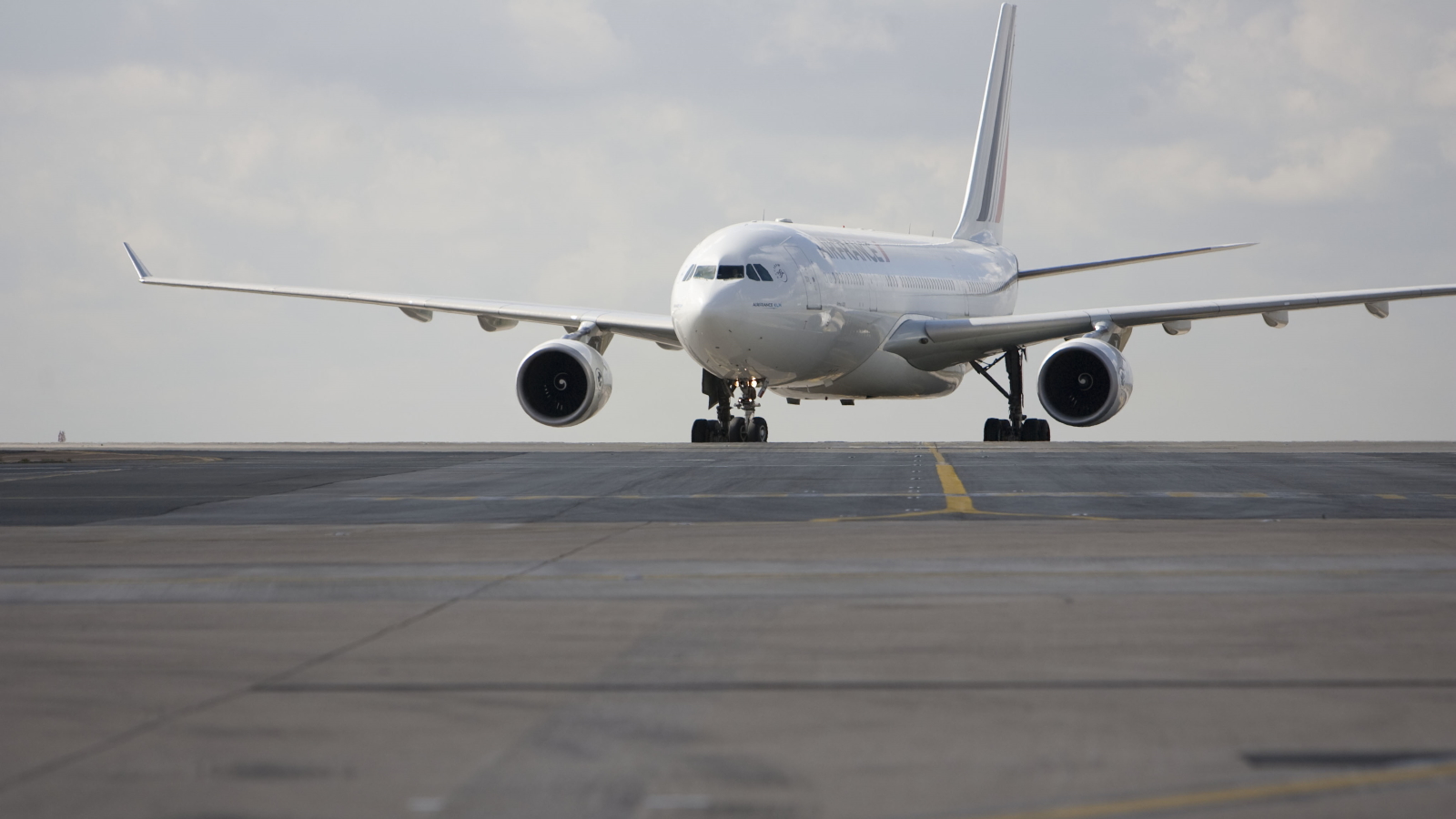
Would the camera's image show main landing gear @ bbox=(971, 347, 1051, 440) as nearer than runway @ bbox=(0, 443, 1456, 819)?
No

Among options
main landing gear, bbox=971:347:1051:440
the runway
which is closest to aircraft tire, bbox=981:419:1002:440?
main landing gear, bbox=971:347:1051:440

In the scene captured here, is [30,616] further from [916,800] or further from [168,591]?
[916,800]

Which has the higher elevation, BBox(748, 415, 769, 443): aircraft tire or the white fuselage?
the white fuselage

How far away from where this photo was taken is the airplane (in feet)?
89.1

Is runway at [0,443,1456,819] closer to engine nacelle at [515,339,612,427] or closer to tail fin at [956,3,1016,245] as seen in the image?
engine nacelle at [515,339,612,427]

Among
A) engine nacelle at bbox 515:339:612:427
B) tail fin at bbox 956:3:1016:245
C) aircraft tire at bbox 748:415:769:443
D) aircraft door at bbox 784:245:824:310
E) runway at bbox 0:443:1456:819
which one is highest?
tail fin at bbox 956:3:1016:245

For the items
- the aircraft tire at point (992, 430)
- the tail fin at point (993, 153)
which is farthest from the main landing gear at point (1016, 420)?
the tail fin at point (993, 153)

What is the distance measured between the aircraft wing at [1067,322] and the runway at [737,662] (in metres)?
15.9

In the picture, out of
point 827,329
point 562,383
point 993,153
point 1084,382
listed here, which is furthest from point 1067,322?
point 993,153

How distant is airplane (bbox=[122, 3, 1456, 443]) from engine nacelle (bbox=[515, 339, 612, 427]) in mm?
24

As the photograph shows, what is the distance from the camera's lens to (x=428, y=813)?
4.05m

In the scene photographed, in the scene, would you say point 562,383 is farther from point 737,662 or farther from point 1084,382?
point 737,662

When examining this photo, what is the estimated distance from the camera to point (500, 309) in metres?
31.2

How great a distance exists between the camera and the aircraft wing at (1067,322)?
28.4 metres
